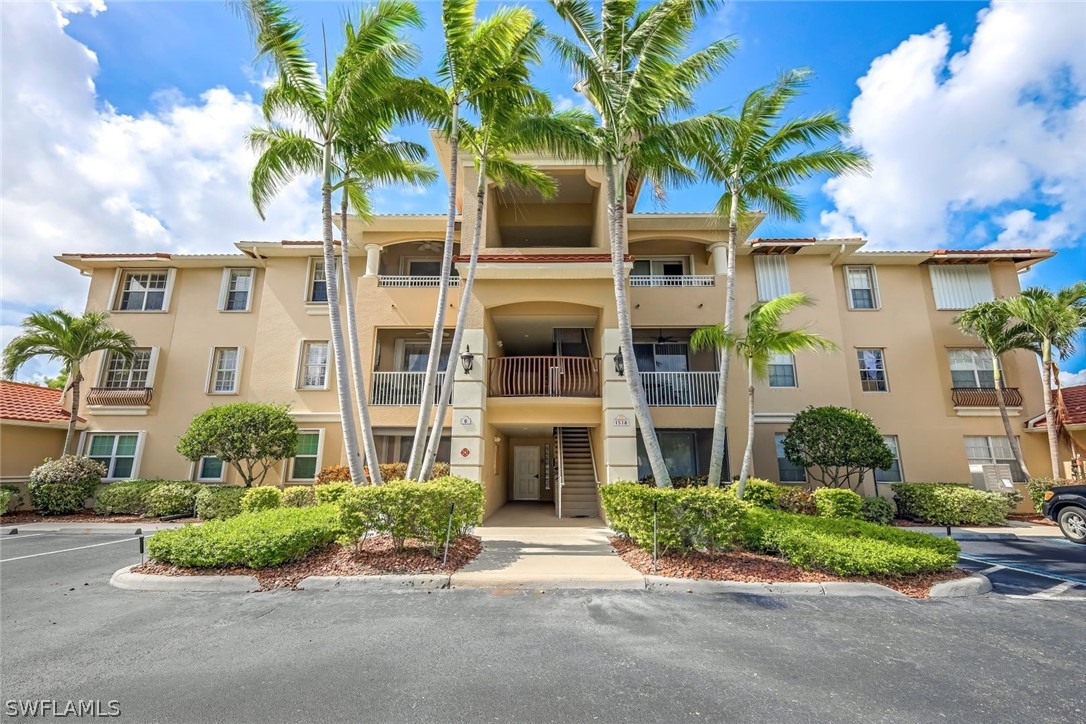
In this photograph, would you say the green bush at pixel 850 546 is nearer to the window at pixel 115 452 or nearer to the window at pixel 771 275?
the window at pixel 771 275

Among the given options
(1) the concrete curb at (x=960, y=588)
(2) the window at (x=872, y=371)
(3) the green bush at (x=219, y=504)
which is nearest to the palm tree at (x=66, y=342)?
(3) the green bush at (x=219, y=504)

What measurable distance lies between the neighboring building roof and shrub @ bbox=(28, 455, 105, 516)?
1726 mm

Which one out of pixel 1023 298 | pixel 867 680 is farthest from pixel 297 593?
pixel 1023 298

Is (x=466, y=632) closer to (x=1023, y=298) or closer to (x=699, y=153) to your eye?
(x=699, y=153)

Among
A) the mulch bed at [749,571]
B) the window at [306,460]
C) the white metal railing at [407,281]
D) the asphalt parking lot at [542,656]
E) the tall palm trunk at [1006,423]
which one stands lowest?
the asphalt parking lot at [542,656]

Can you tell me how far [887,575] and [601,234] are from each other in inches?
404

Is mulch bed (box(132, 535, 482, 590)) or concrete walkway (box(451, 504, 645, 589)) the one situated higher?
mulch bed (box(132, 535, 482, 590))

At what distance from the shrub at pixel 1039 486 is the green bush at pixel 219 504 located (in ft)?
77.7

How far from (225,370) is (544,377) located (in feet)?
40.4

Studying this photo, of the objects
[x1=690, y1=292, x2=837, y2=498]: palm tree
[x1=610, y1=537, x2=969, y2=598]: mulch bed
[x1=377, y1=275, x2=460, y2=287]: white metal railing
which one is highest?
[x1=377, y1=275, x2=460, y2=287]: white metal railing

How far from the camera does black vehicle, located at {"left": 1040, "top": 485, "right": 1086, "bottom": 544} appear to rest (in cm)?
1055

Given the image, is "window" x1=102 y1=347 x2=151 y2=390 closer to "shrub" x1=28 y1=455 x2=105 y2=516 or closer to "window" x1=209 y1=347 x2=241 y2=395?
"window" x1=209 y1=347 x2=241 y2=395

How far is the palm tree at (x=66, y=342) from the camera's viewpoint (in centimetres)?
1401

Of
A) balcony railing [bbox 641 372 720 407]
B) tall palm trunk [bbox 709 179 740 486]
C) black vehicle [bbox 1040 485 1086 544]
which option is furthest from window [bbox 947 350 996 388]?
tall palm trunk [bbox 709 179 740 486]
